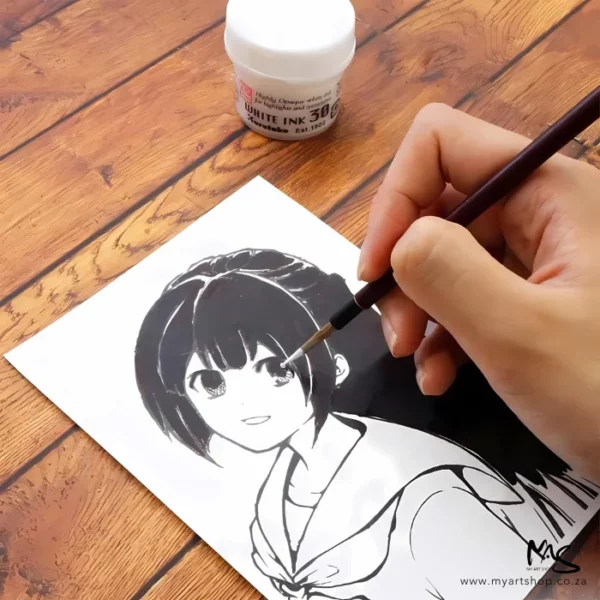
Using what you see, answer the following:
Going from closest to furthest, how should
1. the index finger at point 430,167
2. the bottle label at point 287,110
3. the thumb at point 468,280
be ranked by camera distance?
1. the thumb at point 468,280
2. the index finger at point 430,167
3. the bottle label at point 287,110

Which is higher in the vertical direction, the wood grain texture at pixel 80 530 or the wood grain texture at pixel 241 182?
the wood grain texture at pixel 241 182

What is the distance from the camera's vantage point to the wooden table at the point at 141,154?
448 millimetres

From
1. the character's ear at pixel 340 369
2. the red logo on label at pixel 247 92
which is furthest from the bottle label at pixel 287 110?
the character's ear at pixel 340 369

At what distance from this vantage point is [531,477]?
1.58ft

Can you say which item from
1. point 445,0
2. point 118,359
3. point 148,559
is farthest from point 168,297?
point 445,0

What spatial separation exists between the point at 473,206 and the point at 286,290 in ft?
0.53

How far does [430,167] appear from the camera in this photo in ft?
1.67

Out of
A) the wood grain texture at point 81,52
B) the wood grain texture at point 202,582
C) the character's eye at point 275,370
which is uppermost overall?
the wood grain texture at point 81,52

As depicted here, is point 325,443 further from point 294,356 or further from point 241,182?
point 241,182

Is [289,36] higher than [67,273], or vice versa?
[289,36]

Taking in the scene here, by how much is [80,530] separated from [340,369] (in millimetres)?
202

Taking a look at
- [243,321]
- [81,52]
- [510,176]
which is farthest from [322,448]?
[81,52]

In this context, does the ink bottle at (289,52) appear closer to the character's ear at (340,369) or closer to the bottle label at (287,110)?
the bottle label at (287,110)

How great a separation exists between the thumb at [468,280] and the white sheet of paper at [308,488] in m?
0.12
